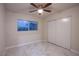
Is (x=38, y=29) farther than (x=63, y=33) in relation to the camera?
Yes

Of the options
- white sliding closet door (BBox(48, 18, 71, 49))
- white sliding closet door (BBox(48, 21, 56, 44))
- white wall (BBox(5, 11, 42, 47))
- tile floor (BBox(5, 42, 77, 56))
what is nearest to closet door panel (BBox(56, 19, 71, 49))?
white sliding closet door (BBox(48, 18, 71, 49))

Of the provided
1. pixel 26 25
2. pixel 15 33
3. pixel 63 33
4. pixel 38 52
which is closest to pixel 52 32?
pixel 63 33

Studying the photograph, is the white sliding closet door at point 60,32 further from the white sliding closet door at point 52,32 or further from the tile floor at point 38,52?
the tile floor at point 38,52

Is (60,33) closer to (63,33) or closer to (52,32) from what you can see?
(63,33)

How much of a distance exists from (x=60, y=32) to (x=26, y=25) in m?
2.33

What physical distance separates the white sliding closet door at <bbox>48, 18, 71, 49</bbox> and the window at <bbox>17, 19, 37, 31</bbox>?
4.04ft

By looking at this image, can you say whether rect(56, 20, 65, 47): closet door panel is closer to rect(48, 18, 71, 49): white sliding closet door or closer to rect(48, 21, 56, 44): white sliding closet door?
rect(48, 18, 71, 49): white sliding closet door

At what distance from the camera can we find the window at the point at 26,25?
13.4 feet

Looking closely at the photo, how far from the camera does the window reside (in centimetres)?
408

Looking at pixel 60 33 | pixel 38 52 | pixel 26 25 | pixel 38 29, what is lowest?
pixel 38 52

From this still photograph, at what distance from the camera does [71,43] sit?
3.11m

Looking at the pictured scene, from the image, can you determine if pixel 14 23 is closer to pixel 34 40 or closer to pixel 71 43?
pixel 34 40

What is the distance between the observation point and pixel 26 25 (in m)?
4.45

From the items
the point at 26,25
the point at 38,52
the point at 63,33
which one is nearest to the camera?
the point at 38,52
